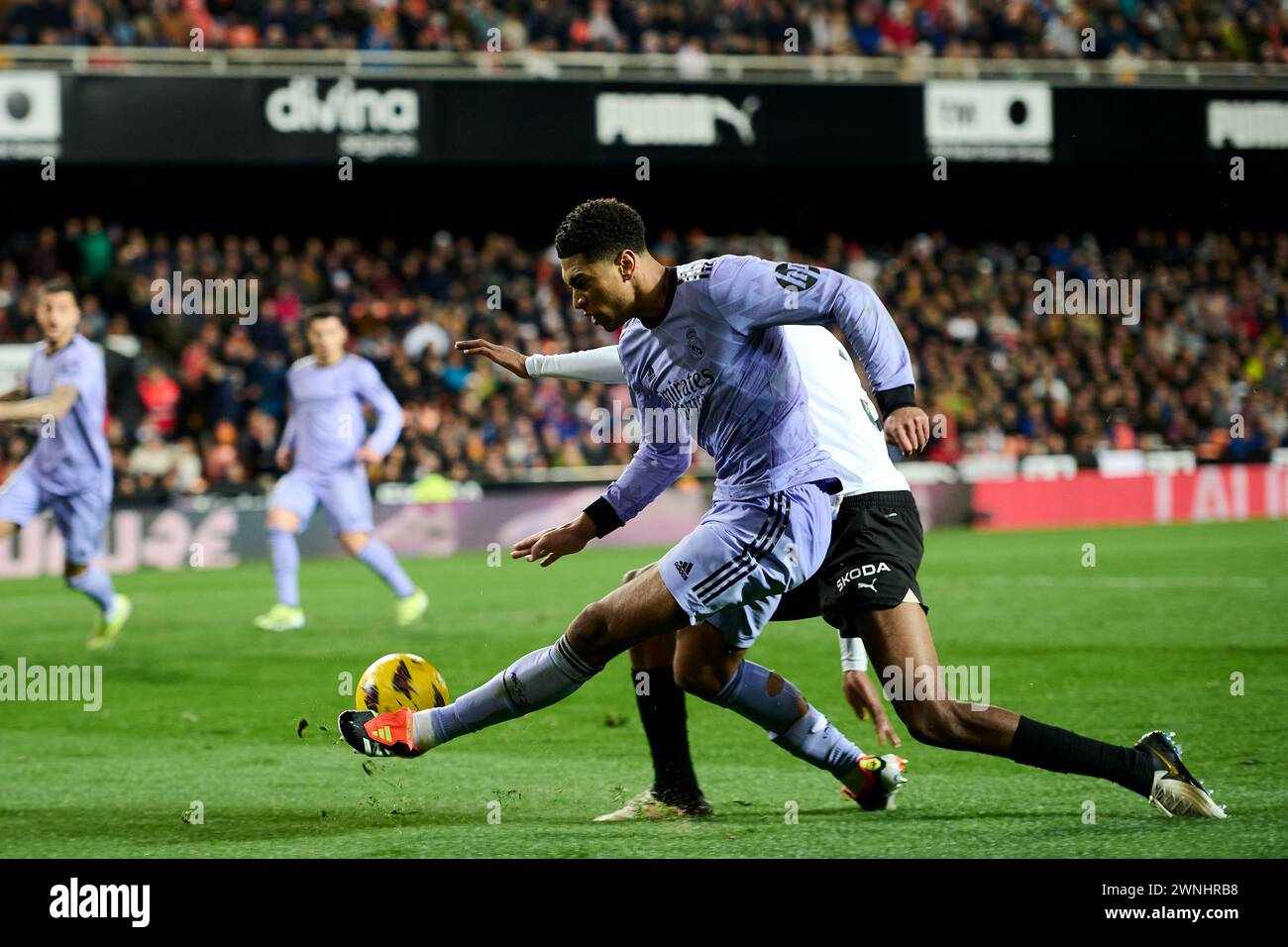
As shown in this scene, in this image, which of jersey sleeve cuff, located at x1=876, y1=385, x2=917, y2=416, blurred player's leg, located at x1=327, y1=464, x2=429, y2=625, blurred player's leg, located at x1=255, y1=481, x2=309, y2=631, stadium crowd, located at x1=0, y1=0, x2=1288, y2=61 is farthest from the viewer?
stadium crowd, located at x1=0, y1=0, x2=1288, y2=61

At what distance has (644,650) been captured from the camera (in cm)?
595

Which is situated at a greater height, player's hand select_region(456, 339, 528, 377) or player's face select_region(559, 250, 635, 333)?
player's face select_region(559, 250, 635, 333)

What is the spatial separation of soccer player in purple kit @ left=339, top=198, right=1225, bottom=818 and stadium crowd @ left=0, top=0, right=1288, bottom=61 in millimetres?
17061

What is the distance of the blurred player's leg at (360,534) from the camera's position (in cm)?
1236

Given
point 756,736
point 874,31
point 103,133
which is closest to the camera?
point 756,736

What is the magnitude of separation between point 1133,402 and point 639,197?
762 cm

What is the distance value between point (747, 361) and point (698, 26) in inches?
748

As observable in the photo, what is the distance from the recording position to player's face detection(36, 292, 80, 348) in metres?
10.1

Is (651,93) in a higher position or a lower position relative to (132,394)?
higher

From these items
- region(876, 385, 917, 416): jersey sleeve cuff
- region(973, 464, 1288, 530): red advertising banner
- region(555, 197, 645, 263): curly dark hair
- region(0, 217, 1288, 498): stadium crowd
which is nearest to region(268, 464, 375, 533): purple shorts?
region(0, 217, 1288, 498): stadium crowd

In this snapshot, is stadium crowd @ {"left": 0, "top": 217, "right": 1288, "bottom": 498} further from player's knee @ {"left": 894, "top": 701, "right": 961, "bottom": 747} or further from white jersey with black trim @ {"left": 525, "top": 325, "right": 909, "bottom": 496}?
player's knee @ {"left": 894, "top": 701, "right": 961, "bottom": 747}

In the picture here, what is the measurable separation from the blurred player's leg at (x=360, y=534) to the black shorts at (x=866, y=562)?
691 centimetres
